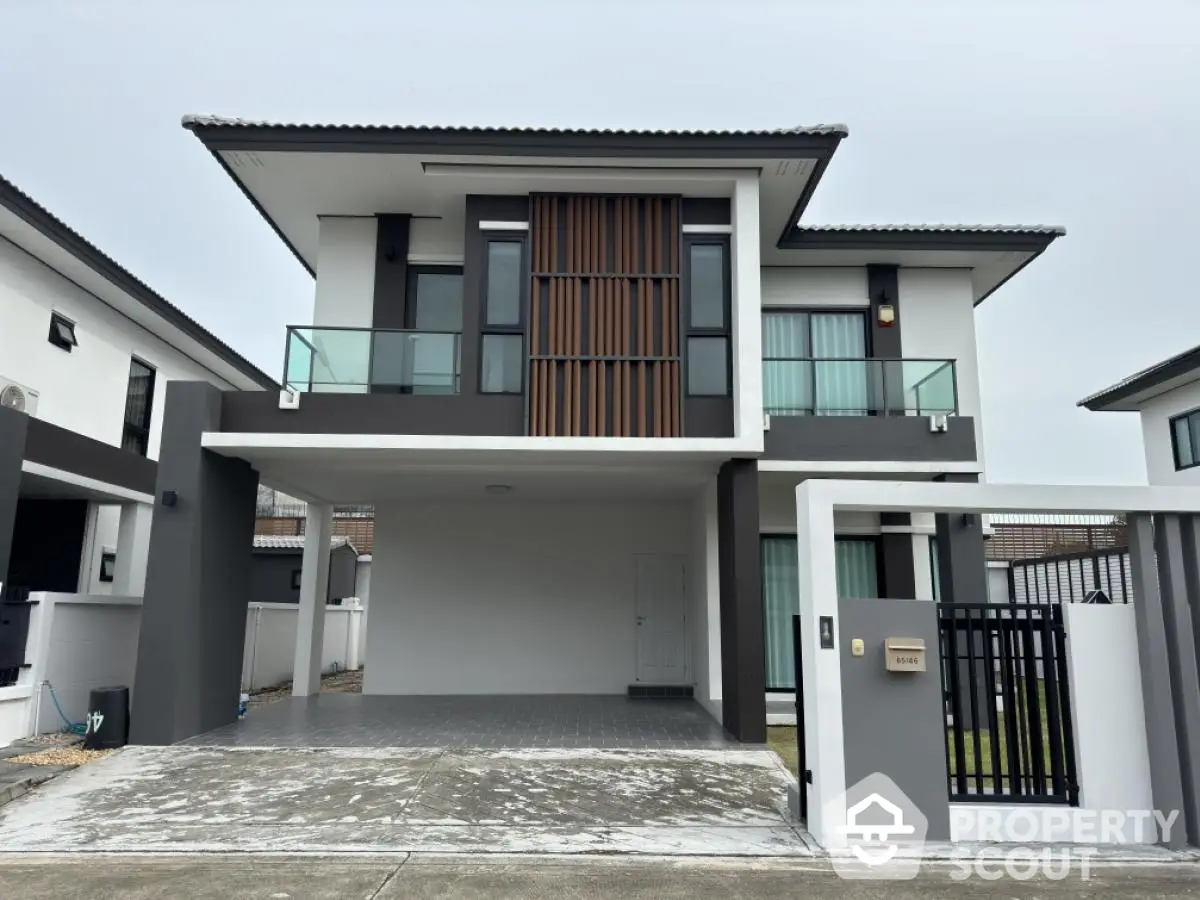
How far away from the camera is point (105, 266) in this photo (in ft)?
37.1

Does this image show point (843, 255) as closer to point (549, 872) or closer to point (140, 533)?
point (549, 872)

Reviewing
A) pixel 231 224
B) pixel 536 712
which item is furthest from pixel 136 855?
pixel 231 224

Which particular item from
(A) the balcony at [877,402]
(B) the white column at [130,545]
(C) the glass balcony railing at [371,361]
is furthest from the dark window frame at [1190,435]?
(B) the white column at [130,545]

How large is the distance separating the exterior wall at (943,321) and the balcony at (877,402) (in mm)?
1398

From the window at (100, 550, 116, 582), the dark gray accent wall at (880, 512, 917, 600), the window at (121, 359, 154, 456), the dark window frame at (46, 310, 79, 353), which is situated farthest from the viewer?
the window at (121, 359, 154, 456)

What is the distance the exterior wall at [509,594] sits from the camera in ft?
38.0

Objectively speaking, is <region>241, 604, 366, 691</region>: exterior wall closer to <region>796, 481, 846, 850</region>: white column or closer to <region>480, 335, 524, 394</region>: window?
<region>480, 335, 524, 394</region>: window

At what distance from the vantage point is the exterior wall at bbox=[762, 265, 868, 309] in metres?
11.2

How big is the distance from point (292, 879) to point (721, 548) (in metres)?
5.83

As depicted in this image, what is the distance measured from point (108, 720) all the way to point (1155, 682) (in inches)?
363

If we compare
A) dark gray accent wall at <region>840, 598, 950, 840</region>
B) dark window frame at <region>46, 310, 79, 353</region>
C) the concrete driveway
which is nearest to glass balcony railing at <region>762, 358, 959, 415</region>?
the concrete driveway

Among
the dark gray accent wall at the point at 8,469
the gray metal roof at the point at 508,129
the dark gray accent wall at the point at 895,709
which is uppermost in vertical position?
the gray metal roof at the point at 508,129

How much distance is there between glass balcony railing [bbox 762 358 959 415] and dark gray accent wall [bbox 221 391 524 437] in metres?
3.48

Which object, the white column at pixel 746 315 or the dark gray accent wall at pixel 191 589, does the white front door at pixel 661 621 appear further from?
the dark gray accent wall at pixel 191 589
